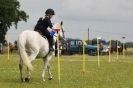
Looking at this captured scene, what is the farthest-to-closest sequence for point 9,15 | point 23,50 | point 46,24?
point 9,15, point 46,24, point 23,50

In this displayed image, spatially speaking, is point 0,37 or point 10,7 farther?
point 10,7

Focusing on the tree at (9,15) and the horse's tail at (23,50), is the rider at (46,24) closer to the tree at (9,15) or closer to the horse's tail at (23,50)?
the horse's tail at (23,50)

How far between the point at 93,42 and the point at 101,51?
5950 millimetres

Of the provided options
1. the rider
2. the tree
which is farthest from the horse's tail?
the tree

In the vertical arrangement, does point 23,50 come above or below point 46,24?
below

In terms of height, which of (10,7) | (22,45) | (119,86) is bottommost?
(119,86)

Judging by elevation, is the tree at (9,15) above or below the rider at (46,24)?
above

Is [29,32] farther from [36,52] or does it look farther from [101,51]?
[101,51]

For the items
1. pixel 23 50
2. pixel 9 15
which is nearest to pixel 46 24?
pixel 23 50

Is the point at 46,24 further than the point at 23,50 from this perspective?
Yes

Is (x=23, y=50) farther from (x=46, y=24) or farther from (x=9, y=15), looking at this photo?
(x=9, y=15)

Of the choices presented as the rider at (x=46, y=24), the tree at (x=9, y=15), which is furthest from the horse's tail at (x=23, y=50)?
the tree at (x=9, y=15)

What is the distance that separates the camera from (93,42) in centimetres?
7462

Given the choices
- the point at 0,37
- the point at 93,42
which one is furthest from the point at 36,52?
the point at 0,37
